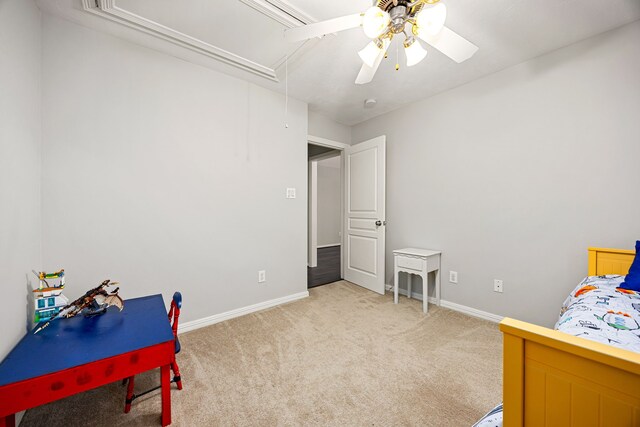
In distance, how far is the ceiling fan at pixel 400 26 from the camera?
118 cm

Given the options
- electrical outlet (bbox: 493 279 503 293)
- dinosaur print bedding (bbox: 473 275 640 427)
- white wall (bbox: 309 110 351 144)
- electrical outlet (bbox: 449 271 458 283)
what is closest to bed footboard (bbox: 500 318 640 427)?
dinosaur print bedding (bbox: 473 275 640 427)

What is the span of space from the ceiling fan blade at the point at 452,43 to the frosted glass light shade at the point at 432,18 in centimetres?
6

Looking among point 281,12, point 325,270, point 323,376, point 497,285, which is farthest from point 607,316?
point 325,270

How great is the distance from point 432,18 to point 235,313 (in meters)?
2.76

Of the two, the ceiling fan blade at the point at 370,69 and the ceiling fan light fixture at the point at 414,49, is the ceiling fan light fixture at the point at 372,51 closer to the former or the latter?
the ceiling fan blade at the point at 370,69

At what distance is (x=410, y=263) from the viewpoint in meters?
2.77

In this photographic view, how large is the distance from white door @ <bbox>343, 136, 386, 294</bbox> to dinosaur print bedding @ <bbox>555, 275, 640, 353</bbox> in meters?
1.94

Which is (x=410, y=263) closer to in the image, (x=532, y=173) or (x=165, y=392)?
(x=532, y=173)

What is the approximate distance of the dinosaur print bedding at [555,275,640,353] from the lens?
3.14 ft

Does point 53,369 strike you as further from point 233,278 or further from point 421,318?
point 421,318

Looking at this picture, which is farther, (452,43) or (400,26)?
(452,43)

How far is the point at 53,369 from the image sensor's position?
1.02m

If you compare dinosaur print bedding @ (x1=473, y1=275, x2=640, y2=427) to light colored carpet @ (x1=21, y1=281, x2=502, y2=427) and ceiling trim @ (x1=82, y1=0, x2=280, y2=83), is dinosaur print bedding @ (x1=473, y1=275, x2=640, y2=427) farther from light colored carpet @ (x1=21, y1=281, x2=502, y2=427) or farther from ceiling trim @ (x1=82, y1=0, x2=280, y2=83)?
ceiling trim @ (x1=82, y1=0, x2=280, y2=83)

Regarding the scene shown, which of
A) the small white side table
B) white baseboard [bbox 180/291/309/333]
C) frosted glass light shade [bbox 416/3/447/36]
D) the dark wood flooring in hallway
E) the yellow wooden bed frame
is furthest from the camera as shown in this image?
the dark wood flooring in hallway
